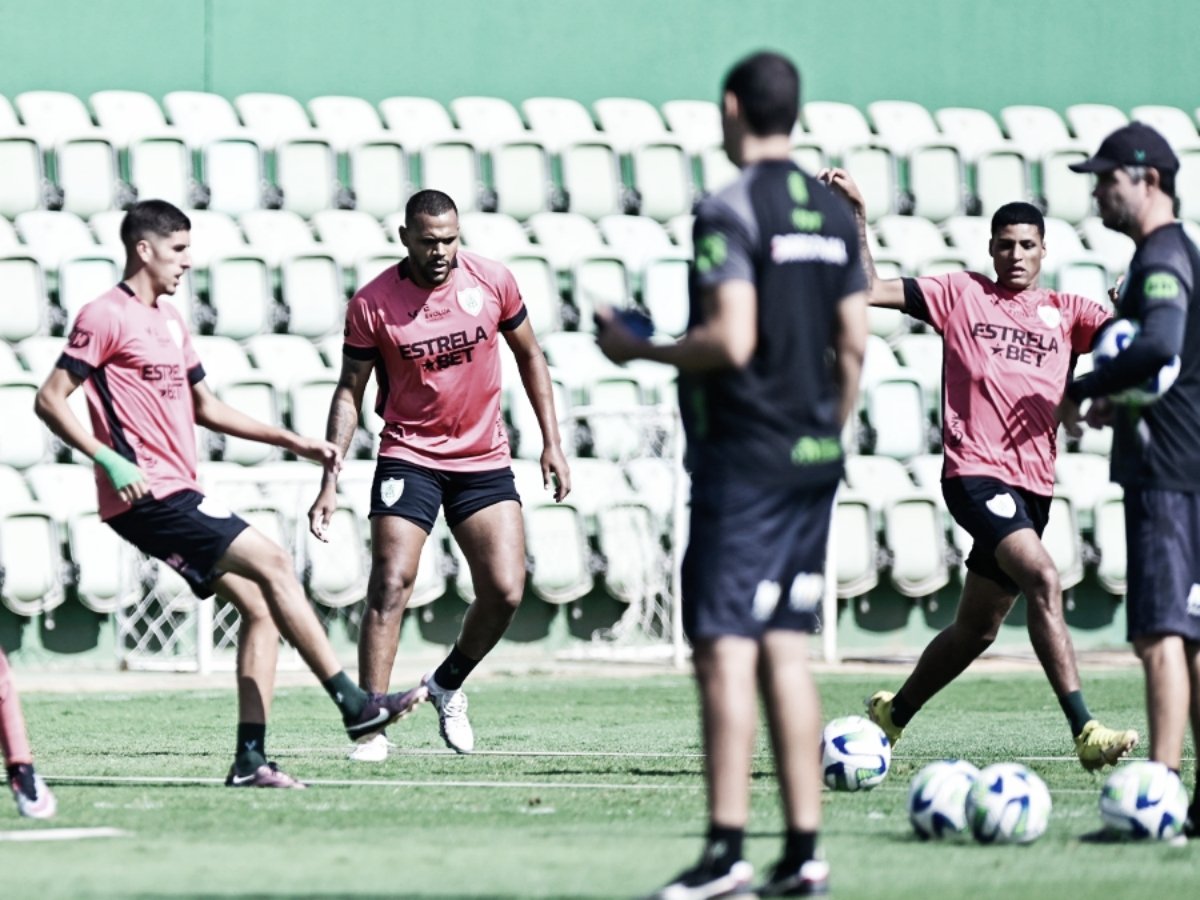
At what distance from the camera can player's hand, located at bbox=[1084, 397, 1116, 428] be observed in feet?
22.2

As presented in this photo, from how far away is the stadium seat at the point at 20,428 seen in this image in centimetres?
1548

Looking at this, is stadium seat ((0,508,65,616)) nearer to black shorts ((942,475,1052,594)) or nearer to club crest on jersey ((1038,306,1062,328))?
black shorts ((942,475,1052,594))

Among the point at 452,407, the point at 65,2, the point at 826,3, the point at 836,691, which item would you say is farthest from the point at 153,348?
the point at 826,3

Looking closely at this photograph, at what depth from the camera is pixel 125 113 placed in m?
18.2

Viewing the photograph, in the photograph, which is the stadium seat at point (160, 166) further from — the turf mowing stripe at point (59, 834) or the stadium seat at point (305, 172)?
the turf mowing stripe at point (59, 834)

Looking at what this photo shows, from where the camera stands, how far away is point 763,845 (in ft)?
21.3

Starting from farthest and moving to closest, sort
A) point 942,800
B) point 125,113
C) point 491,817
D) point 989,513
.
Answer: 1. point 125,113
2. point 989,513
3. point 491,817
4. point 942,800

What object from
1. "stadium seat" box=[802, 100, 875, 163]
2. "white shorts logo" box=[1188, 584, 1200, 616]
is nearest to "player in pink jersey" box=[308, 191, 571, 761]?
"white shorts logo" box=[1188, 584, 1200, 616]

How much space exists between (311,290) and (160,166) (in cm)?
177

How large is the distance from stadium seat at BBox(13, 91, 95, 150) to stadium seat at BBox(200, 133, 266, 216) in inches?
39.4

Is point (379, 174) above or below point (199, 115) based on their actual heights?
below

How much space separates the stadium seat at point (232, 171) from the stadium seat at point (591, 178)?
9.47 ft

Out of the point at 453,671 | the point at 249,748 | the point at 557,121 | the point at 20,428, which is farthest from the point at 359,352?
the point at 557,121

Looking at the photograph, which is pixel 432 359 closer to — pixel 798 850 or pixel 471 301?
pixel 471 301
